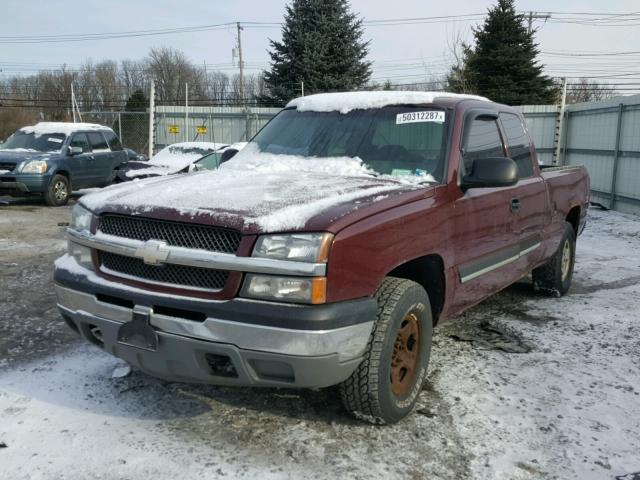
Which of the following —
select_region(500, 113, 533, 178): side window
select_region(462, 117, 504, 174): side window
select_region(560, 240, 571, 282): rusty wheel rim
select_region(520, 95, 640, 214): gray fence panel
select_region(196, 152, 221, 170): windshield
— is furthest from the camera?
select_region(520, 95, 640, 214): gray fence panel

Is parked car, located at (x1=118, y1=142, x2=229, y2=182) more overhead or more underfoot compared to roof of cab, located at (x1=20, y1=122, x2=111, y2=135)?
more underfoot

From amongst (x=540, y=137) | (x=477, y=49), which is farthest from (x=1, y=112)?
(x=540, y=137)

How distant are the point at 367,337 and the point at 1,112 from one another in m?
41.7

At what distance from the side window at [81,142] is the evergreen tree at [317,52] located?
13221 millimetres

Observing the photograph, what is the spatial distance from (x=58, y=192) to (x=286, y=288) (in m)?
11.5

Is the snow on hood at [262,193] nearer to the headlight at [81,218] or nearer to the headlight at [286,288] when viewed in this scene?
the headlight at [81,218]

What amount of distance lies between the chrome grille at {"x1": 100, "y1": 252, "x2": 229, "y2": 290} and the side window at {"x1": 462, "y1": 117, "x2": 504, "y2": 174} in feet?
6.17

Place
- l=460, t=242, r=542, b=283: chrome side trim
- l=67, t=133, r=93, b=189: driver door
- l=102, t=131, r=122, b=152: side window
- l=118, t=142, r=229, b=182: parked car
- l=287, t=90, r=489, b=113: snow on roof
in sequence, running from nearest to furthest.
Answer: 1. l=460, t=242, r=542, b=283: chrome side trim
2. l=287, t=90, r=489, b=113: snow on roof
3. l=118, t=142, r=229, b=182: parked car
4. l=67, t=133, r=93, b=189: driver door
5. l=102, t=131, r=122, b=152: side window

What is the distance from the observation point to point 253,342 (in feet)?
8.15

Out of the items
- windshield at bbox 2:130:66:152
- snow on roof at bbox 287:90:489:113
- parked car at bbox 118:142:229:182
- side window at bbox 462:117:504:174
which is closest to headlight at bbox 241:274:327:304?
side window at bbox 462:117:504:174

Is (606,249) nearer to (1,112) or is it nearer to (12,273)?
(12,273)

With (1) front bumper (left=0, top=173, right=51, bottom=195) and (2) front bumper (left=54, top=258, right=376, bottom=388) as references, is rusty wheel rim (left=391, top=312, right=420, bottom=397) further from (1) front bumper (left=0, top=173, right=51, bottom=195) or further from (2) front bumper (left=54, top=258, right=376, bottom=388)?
(1) front bumper (left=0, top=173, right=51, bottom=195)

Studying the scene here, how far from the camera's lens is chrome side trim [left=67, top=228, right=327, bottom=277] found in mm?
2463

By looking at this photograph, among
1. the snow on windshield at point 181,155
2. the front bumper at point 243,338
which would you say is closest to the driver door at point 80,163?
the snow on windshield at point 181,155
